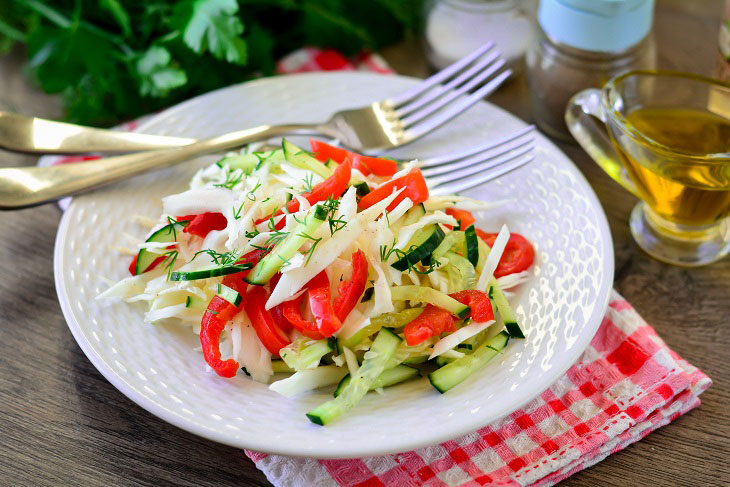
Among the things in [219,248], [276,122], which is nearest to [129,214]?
[219,248]

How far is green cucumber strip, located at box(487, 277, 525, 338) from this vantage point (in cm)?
183

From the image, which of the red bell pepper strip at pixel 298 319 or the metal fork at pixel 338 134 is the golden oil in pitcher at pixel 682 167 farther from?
the red bell pepper strip at pixel 298 319

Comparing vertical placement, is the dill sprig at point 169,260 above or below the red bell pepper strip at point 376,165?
below

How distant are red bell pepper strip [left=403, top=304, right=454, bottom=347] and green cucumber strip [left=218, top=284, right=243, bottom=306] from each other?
1.32ft

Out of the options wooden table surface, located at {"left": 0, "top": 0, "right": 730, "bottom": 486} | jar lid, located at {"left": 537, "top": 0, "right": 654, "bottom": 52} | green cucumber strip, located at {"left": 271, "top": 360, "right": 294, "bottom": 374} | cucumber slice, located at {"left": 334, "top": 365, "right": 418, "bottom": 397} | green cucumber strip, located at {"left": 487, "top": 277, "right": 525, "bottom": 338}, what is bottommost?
wooden table surface, located at {"left": 0, "top": 0, "right": 730, "bottom": 486}

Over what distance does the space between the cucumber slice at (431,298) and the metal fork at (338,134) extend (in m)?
0.77

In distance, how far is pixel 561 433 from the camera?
1.79 metres

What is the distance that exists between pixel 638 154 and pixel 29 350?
1.80m

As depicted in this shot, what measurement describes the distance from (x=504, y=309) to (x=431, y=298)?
0.20 metres

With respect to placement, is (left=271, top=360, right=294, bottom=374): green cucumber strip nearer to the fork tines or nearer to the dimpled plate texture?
the dimpled plate texture

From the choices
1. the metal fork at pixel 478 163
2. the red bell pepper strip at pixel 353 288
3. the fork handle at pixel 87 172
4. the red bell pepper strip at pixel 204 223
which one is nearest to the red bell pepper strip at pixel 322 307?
the red bell pepper strip at pixel 353 288

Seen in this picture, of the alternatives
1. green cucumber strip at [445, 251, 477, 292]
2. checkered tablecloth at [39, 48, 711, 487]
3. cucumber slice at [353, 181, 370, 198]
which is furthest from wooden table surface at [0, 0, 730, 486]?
cucumber slice at [353, 181, 370, 198]

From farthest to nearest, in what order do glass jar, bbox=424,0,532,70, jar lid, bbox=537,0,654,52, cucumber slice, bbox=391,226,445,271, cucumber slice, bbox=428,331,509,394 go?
glass jar, bbox=424,0,532,70 < jar lid, bbox=537,0,654,52 < cucumber slice, bbox=391,226,445,271 < cucumber slice, bbox=428,331,509,394

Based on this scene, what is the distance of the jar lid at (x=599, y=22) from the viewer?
2410 mm
